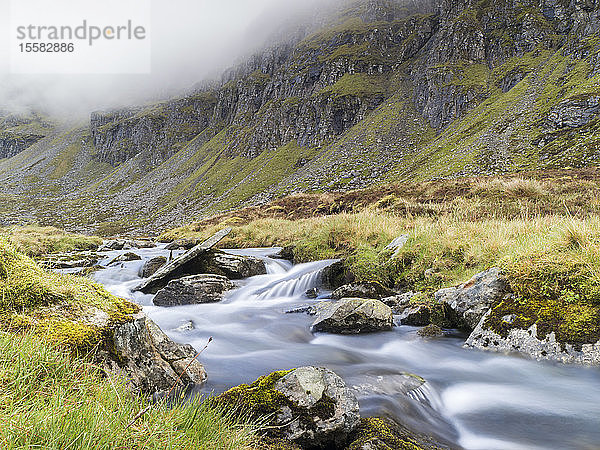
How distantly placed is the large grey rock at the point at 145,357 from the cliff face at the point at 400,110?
61850mm

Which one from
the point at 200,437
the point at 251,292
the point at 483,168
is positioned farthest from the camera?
the point at 483,168

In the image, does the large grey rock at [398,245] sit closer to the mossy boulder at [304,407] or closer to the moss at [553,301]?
the moss at [553,301]

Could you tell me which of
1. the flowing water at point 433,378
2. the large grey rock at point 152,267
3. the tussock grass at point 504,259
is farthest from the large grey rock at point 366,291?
the large grey rock at point 152,267

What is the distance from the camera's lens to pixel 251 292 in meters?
13.6

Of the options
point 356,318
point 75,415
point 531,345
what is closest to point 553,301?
point 531,345

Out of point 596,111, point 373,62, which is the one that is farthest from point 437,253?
point 373,62

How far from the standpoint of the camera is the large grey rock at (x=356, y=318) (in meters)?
8.33

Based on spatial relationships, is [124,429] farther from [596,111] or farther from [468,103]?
[468,103]

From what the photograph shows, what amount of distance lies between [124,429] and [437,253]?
34.0ft

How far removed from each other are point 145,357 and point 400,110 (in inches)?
4786

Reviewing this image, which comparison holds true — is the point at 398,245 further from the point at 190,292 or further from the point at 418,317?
the point at 190,292

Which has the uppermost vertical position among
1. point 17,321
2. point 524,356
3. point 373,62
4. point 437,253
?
point 373,62

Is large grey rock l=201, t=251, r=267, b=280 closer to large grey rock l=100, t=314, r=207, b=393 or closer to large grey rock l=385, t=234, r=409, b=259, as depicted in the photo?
large grey rock l=385, t=234, r=409, b=259

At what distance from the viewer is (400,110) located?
375ft
